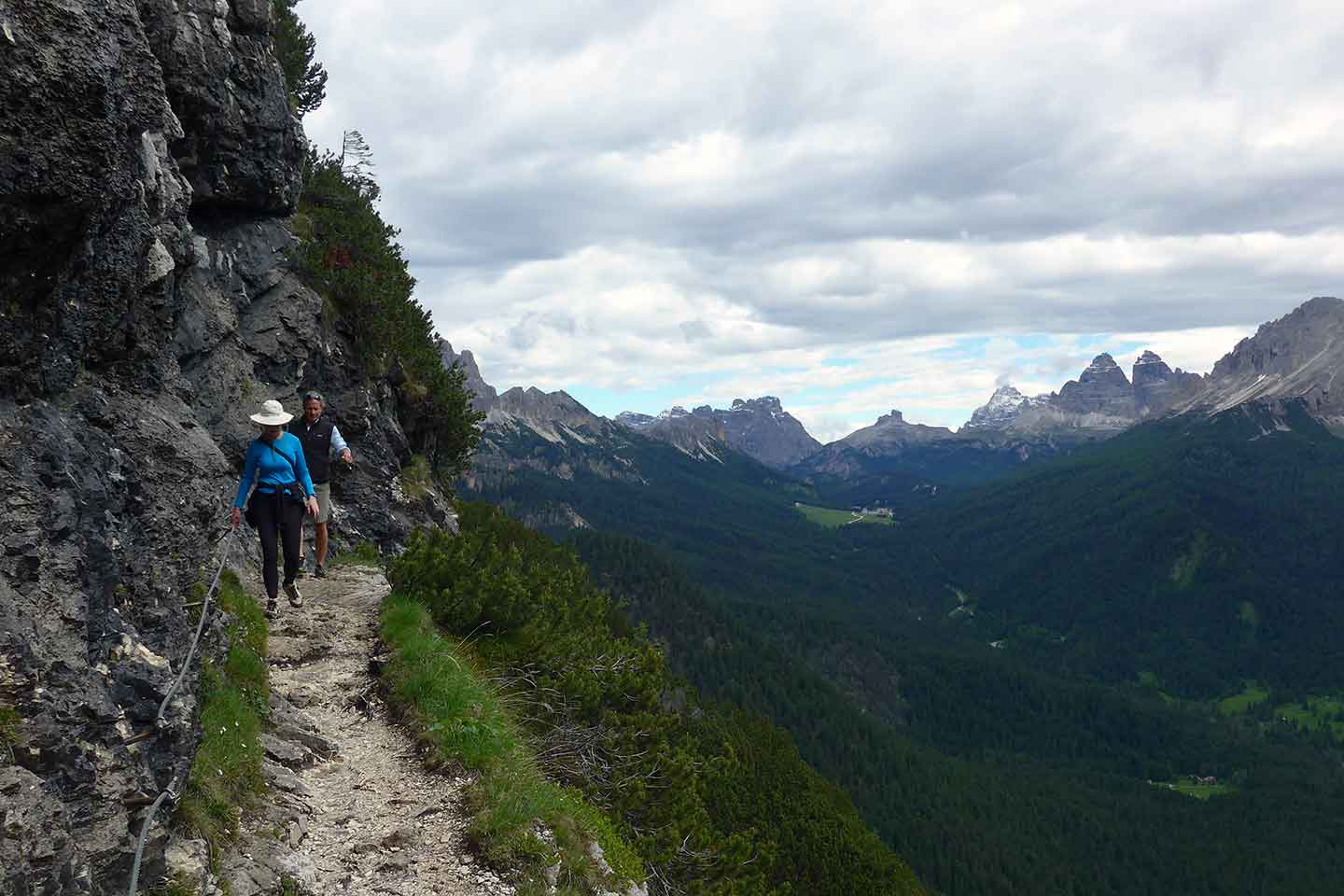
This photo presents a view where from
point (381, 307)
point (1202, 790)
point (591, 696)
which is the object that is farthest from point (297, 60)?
point (1202, 790)

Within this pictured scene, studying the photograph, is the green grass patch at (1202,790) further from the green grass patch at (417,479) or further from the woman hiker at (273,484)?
the woman hiker at (273,484)

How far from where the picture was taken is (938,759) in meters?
174

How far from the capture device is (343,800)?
10172mm

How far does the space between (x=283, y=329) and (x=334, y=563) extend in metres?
9.69

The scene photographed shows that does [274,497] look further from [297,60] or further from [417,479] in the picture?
[297,60]

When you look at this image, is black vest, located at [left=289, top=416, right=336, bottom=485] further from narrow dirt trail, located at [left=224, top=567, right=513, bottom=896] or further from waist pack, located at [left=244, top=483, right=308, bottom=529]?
narrow dirt trail, located at [left=224, top=567, right=513, bottom=896]

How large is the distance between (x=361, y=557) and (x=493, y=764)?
1279 centimetres

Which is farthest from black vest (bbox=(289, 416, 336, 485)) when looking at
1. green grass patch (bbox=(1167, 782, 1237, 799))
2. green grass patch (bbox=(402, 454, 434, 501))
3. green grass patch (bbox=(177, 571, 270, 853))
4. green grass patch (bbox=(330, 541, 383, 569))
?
green grass patch (bbox=(1167, 782, 1237, 799))

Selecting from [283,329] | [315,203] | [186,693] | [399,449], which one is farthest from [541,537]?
[186,693]

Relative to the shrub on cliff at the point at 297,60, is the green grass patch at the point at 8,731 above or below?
below

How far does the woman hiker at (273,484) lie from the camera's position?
12.8 meters

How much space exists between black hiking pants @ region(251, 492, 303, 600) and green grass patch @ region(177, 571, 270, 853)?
1.02 meters

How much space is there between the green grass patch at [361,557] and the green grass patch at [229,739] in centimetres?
754

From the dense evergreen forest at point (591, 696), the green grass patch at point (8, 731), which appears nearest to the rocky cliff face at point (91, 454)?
the green grass patch at point (8, 731)
